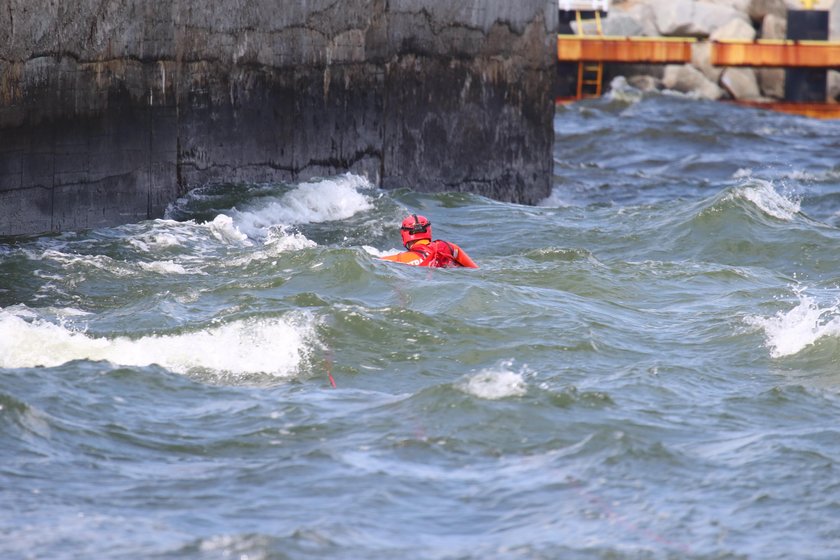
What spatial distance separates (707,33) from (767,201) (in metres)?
20.2

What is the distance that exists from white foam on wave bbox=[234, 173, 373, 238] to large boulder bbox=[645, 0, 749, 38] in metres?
21.4

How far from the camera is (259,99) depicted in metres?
14.9

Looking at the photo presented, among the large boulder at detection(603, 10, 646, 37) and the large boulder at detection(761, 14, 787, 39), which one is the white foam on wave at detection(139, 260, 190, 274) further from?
the large boulder at detection(761, 14, 787, 39)

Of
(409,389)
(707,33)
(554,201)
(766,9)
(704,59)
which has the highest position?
(766,9)

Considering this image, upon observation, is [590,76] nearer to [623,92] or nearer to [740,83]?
[623,92]

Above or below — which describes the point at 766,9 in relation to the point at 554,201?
above

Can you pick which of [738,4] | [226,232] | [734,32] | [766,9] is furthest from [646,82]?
[226,232]

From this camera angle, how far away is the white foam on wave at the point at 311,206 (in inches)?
567

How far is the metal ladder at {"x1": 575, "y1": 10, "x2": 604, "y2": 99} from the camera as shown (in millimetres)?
33969

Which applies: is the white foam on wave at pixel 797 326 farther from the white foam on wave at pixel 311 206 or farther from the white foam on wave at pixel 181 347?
the white foam on wave at pixel 311 206

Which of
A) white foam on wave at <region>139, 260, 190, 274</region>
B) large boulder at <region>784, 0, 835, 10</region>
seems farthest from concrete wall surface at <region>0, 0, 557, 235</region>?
large boulder at <region>784, 0, 835, 10</region>

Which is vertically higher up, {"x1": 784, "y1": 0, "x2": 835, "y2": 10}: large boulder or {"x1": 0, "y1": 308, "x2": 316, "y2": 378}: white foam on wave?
{"x1": 784, "y1": 0, "x2": 835, "y2": 10}: large boulder

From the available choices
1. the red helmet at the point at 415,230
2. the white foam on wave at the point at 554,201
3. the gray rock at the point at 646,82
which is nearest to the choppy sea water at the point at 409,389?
the red helmet at the point at 415,230

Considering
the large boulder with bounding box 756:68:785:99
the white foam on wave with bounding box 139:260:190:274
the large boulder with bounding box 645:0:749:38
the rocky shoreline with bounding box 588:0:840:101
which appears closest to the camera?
the white foam on wave with bounding box 139:260:190:274
